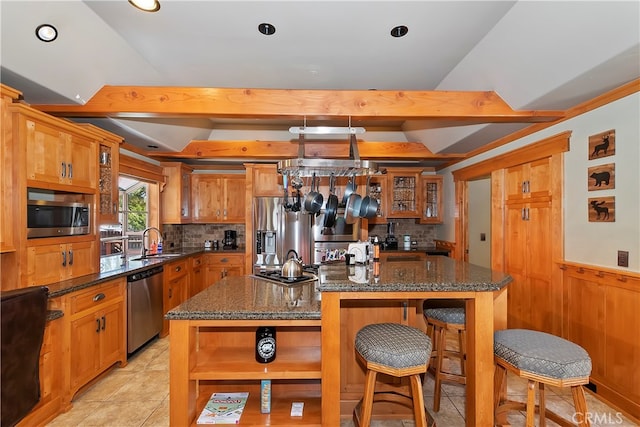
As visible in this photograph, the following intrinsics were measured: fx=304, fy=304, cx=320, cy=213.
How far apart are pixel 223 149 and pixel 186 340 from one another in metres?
3.23

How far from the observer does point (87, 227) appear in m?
2.74

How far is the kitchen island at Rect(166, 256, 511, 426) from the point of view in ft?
5.36

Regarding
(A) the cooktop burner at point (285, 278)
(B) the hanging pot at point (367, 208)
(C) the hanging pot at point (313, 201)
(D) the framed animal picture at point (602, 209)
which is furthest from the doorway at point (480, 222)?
(A) the cooktop burner at point (285, 278)

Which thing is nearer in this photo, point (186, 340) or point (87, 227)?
point (186, 340)

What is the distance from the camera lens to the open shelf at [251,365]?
5.48ft

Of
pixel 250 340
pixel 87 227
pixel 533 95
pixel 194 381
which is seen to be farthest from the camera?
pixel 87 227

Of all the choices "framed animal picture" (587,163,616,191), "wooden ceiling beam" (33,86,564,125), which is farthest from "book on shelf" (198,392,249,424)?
"framed animal picture" (587,163,616,191)

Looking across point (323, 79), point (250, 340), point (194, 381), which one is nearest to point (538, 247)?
point (323, 79)

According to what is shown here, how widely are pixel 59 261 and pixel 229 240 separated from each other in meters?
3.00

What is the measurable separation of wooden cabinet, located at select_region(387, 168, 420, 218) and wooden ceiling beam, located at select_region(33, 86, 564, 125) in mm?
2657

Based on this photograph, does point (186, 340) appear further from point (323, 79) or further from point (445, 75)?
point (445, 75)

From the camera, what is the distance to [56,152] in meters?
2.36

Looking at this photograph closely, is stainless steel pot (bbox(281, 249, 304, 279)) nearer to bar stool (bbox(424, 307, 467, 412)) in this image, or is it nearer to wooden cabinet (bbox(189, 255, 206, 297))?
bar stool (bbox(424, 307, 467, 412))

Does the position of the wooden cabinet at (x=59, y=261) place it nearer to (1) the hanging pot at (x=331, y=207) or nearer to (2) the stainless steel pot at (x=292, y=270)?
(2) the stainless steel pot at (x=292, y=270)
